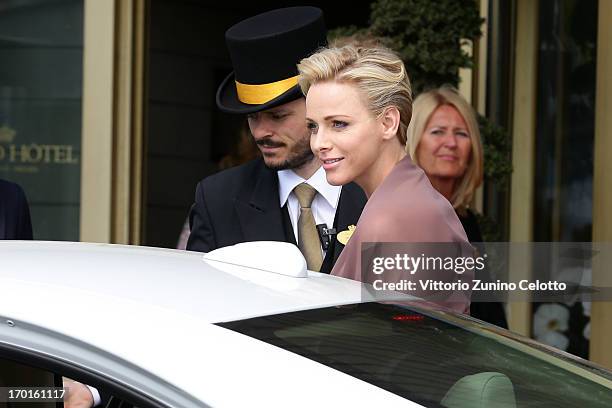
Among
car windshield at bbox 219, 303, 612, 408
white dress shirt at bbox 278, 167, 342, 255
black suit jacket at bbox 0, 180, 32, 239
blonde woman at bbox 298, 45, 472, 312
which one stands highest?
blonde woman at bbox 298, 45, 472, 312

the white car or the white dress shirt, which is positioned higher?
the white dress shirt

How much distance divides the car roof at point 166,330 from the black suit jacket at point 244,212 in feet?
4.55

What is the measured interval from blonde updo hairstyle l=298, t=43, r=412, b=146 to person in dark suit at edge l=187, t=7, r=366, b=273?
0.44 meters

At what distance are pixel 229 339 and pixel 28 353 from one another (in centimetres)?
31

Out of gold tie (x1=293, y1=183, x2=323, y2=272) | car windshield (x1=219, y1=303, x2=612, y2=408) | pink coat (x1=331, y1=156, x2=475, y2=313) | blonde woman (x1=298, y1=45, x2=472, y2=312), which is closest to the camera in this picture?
car windshield (x1=219, y1=303, x2=612, y2=408)

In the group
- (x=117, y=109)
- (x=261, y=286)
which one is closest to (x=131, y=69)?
(x=117, y=109)

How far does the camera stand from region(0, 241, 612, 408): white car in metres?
1.89

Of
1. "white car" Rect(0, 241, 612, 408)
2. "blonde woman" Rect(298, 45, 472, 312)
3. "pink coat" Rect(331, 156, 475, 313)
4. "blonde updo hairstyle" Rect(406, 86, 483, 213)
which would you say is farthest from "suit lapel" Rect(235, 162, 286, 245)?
"blonde updo hairstyle" Rect(406, 86, 483, 213)

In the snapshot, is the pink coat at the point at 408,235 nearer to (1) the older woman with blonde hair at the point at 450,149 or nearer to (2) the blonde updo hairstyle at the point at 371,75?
(2) the blonde updo hairstyle at the point at 371,75

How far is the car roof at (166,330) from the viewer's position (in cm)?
187

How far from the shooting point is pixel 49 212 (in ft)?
27.3

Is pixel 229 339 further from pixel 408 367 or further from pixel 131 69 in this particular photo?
pixel 131 69

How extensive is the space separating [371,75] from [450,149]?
6.62 ft

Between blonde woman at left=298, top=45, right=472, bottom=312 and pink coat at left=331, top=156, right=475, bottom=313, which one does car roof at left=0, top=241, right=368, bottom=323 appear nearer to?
pink coat at left=331, top=156, right=475, bottom=313
